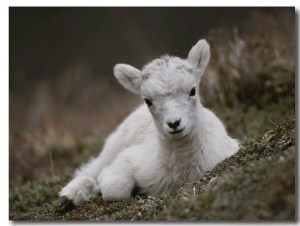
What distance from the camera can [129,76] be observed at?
14.8ft

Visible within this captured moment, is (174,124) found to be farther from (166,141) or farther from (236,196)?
(236,196)

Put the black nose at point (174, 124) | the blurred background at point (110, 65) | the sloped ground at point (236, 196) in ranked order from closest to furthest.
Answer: the sloped ground at point (236, 196) → the black nose at point (174, 124) → the blurred background at point (110, 65)

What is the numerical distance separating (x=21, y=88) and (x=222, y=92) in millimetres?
2222

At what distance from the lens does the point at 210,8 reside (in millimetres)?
4863

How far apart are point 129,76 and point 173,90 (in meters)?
0.49

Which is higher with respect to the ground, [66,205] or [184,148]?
[184,148]

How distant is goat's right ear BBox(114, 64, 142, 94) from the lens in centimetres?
446

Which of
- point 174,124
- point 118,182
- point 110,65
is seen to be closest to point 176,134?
point 174,124

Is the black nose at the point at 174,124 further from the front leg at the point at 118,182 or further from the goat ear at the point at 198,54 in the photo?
the front leg at the point at 118,182

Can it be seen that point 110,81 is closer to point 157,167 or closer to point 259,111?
point 259,111

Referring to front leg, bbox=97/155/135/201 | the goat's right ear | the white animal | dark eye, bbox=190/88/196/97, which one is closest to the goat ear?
the white animal

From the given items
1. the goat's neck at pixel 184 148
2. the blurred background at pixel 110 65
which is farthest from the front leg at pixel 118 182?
the blurred background at pixel 110 65

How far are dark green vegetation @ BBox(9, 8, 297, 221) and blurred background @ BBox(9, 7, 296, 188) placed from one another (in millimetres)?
12

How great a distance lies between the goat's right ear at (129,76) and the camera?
4.46 meters
